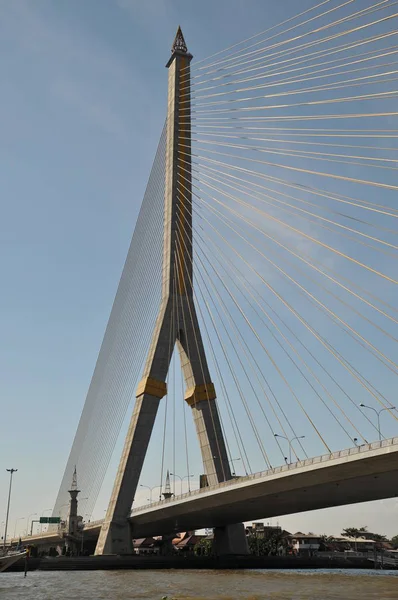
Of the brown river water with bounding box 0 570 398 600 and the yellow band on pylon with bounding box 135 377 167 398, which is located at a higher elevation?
the yellow band on pylon with bounding box 135 377 167 398

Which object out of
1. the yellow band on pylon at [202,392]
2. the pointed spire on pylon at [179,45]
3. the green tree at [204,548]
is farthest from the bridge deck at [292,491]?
the pointed spire on pylon at [179,45]

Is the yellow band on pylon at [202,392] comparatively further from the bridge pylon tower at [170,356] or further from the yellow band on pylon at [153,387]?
the yellow band on pylon at [153,387]

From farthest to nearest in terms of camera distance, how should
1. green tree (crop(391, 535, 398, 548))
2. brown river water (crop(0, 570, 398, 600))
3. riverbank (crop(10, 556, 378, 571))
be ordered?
1. green tree (crop(391, 535, 398, 548))
2. riverbank (crop(10, 556, 378, 571))
3. brown river water (crop(0, 570, 398, 600))

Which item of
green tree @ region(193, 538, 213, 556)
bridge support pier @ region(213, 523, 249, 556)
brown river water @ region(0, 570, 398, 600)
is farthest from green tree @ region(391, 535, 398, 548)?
brown river water @ region(0, 570, 398, 600)

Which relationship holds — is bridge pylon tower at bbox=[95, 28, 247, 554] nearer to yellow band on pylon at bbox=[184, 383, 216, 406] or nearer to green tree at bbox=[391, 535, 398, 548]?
yellow band on pylon at bbox=[184, 383, 216, 406]

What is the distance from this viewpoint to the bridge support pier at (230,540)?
49.8m

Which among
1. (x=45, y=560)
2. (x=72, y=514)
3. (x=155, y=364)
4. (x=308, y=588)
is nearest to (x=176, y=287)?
(x=155, y=364)

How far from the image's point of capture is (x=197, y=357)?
45938mm

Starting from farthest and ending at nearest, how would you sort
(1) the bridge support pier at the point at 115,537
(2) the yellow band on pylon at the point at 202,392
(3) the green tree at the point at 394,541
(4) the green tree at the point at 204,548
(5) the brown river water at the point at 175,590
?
(3) the green tree at the point at 394,541, (4) the green tree at the point at 204,548, (2) the yellow band on pylon at the point at 202,392, (1) the bridge support pier at the point at 115,537, (5) the brown river water at the point at 175,590

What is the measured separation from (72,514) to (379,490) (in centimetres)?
3689

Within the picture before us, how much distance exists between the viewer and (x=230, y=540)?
50656 mm

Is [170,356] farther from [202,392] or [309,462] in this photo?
[309,462]

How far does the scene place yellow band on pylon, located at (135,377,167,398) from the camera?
44.6 metres

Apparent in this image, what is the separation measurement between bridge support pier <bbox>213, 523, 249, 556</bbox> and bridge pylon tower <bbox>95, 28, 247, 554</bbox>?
321 inches
